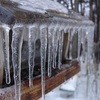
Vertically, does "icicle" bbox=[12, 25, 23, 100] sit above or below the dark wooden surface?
above

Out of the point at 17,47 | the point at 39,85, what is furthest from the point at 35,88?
the point at 17,47

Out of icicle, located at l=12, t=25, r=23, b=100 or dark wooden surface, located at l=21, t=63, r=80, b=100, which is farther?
dark wooden surface, located at l=21, t=63, r=80, b=100

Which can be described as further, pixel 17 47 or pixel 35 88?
pixel 35 88

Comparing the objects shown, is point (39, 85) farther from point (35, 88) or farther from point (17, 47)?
point (17, 47)

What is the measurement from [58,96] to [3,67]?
115 inches

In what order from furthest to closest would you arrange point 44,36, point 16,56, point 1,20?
point 44,36 → point 16,56 → point 1,20

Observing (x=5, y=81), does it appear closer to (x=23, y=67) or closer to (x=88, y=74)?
(x=23, y=67)

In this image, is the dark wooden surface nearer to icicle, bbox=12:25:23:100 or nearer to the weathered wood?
the weathered wood

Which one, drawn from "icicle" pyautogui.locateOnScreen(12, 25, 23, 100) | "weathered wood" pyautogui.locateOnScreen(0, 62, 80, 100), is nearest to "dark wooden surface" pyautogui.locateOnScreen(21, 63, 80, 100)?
"weathered wood" pyautogui.locateOnScreen(0, 62, 80, 100)

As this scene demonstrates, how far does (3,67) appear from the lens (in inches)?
61.7

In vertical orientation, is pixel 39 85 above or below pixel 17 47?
below

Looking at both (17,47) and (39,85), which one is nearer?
(17,47)

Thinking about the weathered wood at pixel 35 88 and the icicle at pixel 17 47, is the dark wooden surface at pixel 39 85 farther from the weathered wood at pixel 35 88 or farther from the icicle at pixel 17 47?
the icicle at pixel 17 47

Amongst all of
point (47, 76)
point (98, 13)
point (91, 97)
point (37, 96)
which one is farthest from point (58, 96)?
point (98, 13)
